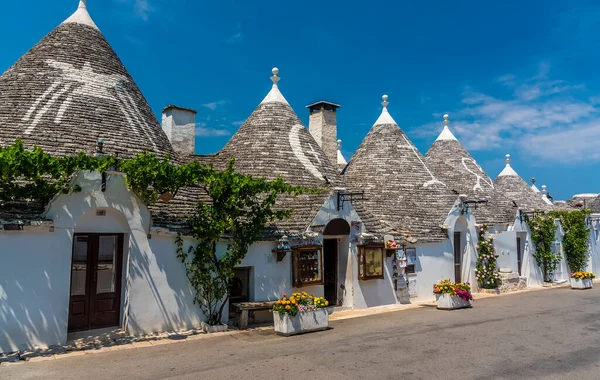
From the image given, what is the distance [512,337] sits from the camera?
9844 millimetres

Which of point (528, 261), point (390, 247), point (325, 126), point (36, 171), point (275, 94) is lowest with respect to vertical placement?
point (528, 261)

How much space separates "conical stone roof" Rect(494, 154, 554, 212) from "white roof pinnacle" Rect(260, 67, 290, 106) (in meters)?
13.6

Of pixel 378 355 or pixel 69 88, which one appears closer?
pixel 378 355

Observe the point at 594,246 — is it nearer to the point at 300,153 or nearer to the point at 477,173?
the point at 477,173

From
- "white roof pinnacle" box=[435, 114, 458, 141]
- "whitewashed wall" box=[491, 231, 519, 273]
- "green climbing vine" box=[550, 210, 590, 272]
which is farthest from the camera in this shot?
"white roof pinnacle" box=[435, 114, 458, 141]

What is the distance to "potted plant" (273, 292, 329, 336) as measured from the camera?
10000mm

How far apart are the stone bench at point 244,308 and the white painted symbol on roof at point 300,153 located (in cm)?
513

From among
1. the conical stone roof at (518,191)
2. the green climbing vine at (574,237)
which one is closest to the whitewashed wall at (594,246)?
the green climbing vine at (574,237)

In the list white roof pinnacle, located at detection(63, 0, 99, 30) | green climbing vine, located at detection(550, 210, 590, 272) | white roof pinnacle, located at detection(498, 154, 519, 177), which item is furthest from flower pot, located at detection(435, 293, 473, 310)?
white roof pinnacle, located at detection(498, 154, 519, 177)

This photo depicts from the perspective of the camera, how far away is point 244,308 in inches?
425

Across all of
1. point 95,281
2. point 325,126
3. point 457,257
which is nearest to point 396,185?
point 457,257

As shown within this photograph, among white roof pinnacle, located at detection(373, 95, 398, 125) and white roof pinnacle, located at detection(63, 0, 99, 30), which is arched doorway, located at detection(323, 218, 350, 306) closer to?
white roof pinnacle, located at detection(373, 95, 398, 125)

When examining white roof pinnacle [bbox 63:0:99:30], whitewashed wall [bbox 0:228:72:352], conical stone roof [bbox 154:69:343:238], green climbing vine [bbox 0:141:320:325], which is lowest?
whitewashed wall [bbox 0:228:72:352]

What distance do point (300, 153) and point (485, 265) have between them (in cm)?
937
